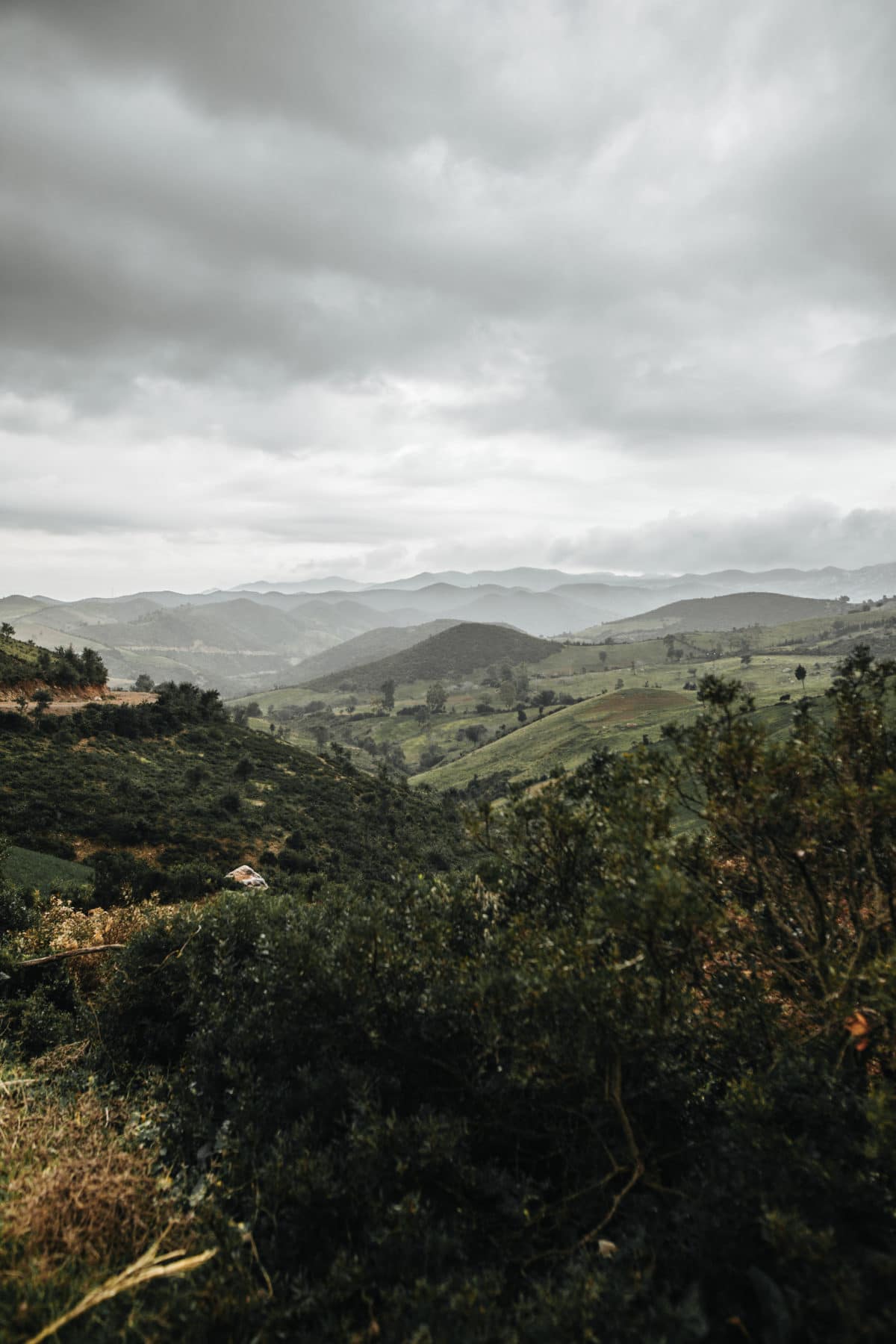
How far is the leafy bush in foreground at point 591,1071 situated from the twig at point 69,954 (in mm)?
4088

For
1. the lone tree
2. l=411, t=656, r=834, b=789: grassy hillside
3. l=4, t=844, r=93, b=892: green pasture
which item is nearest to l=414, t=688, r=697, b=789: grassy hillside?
l=411, t=656, r=834, b=789: grassy hillside

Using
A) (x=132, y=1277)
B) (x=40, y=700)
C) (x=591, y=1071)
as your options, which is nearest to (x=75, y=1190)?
(x=132, y=1277)

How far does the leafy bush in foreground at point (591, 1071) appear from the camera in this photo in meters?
6.09

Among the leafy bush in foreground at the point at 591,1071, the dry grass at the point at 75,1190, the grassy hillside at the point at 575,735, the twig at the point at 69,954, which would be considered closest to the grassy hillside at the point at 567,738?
the grassy hillside at the point at 575,735

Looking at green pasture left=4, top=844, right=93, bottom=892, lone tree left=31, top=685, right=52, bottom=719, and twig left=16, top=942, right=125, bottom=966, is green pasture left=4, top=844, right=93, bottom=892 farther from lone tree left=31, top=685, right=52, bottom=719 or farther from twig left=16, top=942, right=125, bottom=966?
lone tree left=31, top=685, right=52, bottom=719

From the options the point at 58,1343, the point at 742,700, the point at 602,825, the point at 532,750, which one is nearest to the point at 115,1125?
the point at 58,1343

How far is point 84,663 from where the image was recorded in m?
103

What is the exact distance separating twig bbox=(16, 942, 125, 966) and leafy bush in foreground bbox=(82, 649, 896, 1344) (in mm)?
4088

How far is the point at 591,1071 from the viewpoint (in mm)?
7535

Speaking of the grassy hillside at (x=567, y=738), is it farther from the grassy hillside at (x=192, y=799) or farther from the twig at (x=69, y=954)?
the twig at (x=69, y=954)

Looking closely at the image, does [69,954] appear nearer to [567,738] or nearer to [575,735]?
[567,738]

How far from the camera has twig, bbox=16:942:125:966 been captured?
1531 cm

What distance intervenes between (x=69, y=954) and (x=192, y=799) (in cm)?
4719

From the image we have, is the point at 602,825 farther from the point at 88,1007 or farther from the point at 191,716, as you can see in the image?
the point at 191,716
